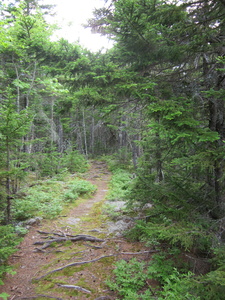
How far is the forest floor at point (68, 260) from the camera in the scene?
3854mm

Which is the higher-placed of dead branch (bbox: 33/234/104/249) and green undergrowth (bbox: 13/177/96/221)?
green undergrowth (bbox: 13/177/96/221)

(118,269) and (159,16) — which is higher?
(159,16)

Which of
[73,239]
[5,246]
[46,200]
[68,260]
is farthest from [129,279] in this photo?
[46,200]

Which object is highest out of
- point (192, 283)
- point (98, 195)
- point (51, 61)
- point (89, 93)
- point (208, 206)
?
point (51, 61)

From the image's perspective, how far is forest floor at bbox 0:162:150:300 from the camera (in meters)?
3.85

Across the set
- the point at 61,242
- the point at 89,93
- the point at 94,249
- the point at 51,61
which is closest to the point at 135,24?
the point at 89,93

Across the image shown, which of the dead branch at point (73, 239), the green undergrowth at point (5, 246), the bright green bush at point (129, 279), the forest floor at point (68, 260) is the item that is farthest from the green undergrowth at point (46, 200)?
the bright green bush at point (129, 279)

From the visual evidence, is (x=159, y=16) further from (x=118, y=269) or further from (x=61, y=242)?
(x=61, y=242)

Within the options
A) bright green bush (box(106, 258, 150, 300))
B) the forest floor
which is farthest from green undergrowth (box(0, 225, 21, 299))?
bright green bush (box(106, 258, 150, 300))

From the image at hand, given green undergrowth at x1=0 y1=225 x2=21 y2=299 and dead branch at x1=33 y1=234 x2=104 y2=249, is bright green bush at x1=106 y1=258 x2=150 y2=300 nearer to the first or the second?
dead branch at x1=33 y1=234 x2=104 y2=249

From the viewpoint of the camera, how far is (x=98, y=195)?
12.5 m

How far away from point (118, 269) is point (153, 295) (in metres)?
0.96

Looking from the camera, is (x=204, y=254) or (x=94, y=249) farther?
(x=94, y=249)

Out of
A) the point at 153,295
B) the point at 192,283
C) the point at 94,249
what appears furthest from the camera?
the point at 94,249
